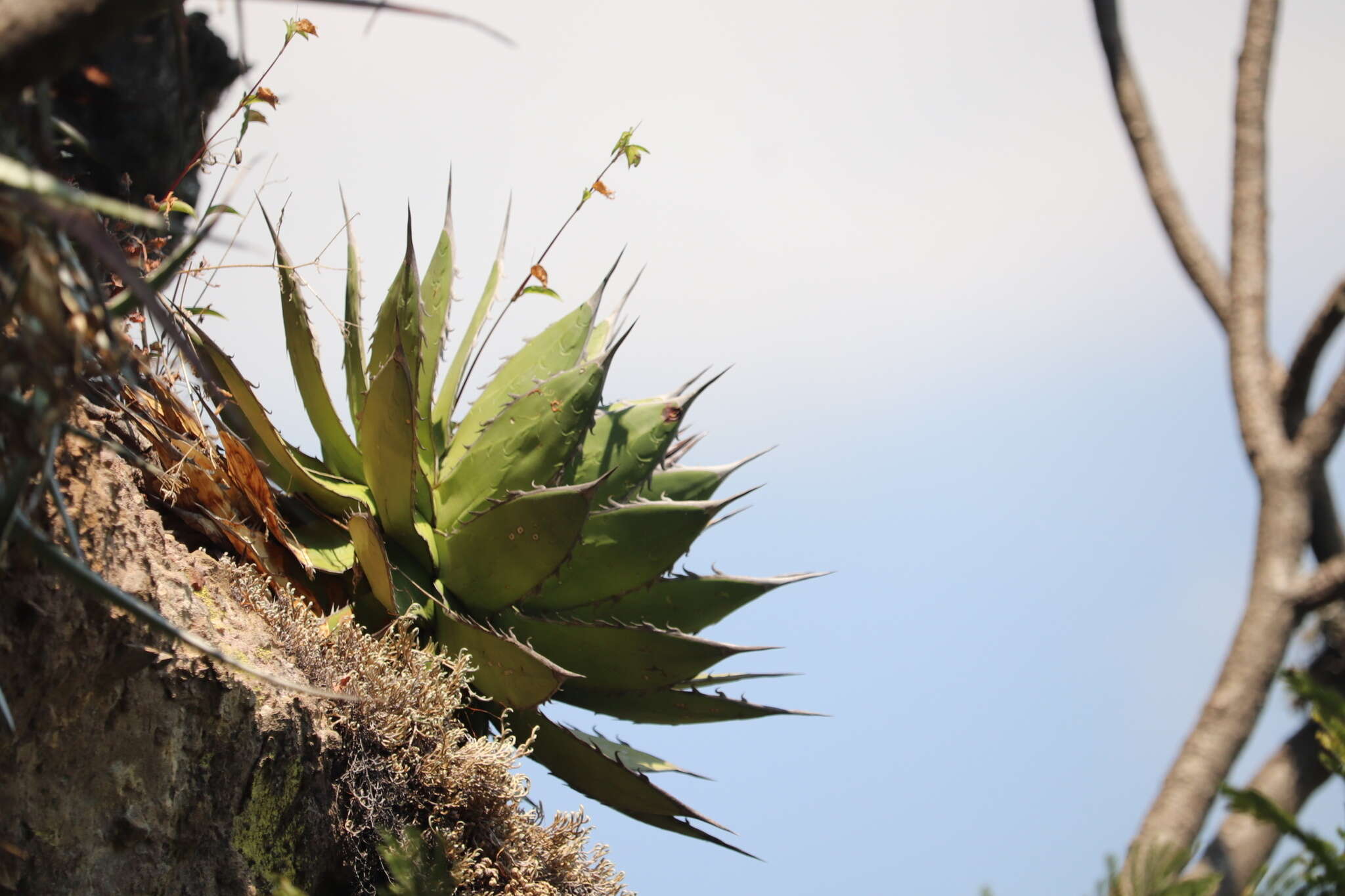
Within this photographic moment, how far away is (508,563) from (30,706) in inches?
40.7

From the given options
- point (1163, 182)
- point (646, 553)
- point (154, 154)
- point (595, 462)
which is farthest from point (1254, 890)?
point (154, 154)

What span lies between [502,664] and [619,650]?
0.30 meters

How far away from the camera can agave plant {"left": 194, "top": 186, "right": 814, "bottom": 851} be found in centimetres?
235

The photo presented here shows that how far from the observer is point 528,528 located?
7.62ft

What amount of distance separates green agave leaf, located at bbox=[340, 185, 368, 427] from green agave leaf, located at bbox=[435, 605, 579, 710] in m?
0.63

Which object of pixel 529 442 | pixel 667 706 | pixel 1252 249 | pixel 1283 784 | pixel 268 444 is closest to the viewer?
pixel 1283 784

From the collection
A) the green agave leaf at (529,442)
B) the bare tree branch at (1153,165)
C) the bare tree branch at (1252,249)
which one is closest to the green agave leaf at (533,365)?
the green agave leaf at (529,442)

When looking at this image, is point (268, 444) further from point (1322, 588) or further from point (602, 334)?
point (1322, 588)

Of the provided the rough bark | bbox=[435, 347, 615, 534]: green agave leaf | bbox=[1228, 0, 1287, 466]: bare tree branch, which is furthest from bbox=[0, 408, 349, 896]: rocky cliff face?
bbox=[1228, 0, 1287, 466]: bare tree branch

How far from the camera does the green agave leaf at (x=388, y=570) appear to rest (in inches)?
89.4

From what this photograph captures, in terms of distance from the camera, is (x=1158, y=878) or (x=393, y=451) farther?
(x=393, y=451)

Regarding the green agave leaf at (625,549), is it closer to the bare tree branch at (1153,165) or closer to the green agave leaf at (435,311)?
the green agave leaf at (435,311)

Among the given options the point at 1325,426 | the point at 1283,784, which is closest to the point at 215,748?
the point at 1283,784

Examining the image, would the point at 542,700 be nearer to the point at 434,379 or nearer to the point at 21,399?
the point at 434,379
